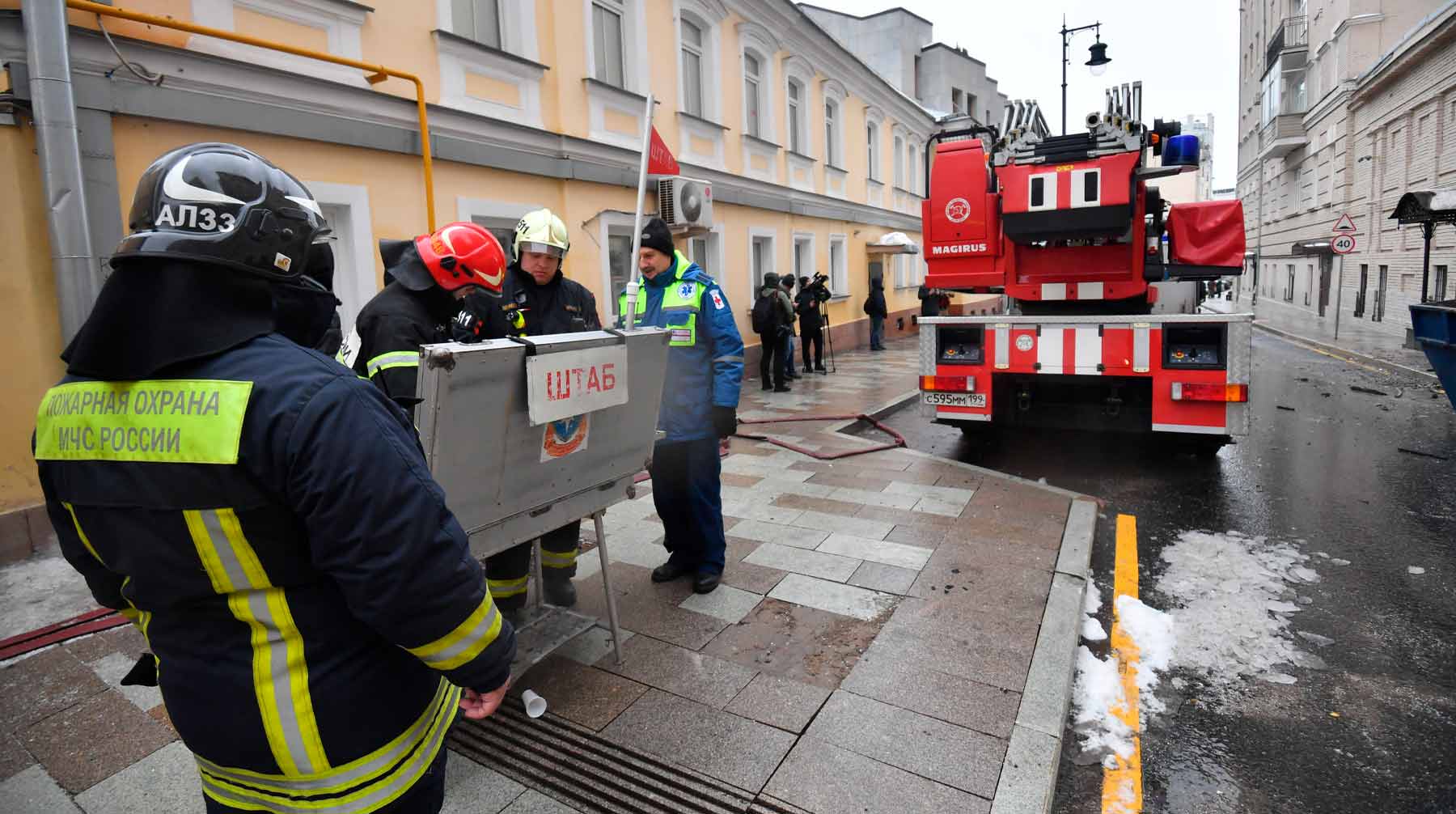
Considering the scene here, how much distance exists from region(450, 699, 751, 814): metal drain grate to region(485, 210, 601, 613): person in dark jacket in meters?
0.71

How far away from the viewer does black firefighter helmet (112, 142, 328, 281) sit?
124 cm

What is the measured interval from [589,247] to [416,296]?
7.34 meters

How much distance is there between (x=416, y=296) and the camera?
2.80 metres

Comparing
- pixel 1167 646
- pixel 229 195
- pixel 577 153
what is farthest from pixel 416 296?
pixel 577 153

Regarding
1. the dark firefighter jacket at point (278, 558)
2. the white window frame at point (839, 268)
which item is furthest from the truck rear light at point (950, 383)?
the white window frame at point (839, 268)

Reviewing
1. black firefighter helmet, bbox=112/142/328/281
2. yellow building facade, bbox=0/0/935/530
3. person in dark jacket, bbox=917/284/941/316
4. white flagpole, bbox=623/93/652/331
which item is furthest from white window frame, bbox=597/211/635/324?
black firefighter helmet, bbox=112/142/328/281

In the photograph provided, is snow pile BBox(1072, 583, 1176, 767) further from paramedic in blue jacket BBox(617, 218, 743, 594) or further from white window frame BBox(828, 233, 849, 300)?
white window frame BBox(828, 233, 849, 300)

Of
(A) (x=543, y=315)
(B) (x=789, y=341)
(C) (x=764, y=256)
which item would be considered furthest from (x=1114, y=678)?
(C) (x=764, y=256)

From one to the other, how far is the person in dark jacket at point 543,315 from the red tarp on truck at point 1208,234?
17.9 ft

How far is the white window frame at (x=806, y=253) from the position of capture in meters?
16.0

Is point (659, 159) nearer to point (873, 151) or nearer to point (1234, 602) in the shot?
point (1234, 602)

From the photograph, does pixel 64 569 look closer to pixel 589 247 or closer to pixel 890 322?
pixel 589 247

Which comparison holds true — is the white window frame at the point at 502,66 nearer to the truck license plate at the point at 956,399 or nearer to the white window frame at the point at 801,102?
the truck license plate at the point at 956,399

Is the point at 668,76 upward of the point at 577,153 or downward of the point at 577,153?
upward
